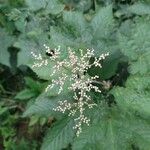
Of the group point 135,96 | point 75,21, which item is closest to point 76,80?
Answer: point 135,96

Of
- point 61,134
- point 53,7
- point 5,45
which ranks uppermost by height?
point 53,7

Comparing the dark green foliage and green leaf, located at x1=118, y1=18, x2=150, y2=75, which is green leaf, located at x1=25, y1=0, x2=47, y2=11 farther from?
green leaf, located at x1=118, y1=18, x2=150, y2=75

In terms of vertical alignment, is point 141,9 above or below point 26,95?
above

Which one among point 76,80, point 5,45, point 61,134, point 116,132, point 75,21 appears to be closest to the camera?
point 76,80

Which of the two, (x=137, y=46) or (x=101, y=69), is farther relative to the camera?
(x=101, y=69)

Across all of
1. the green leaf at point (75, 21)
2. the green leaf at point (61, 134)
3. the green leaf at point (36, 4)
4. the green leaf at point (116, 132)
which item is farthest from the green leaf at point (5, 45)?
the green leaf at point (116, 132)

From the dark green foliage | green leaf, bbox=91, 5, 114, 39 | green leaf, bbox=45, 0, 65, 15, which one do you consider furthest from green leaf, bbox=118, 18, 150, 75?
green leaf, bbox=45, 0, 65, 15

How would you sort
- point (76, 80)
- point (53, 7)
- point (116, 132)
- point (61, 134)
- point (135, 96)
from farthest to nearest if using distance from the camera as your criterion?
1. point (53, 7)
2. point (61, 134)
3. point (116, 132)
4. point (135, 96)
5. point (76, 80)

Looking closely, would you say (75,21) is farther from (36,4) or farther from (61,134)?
(61,134)
